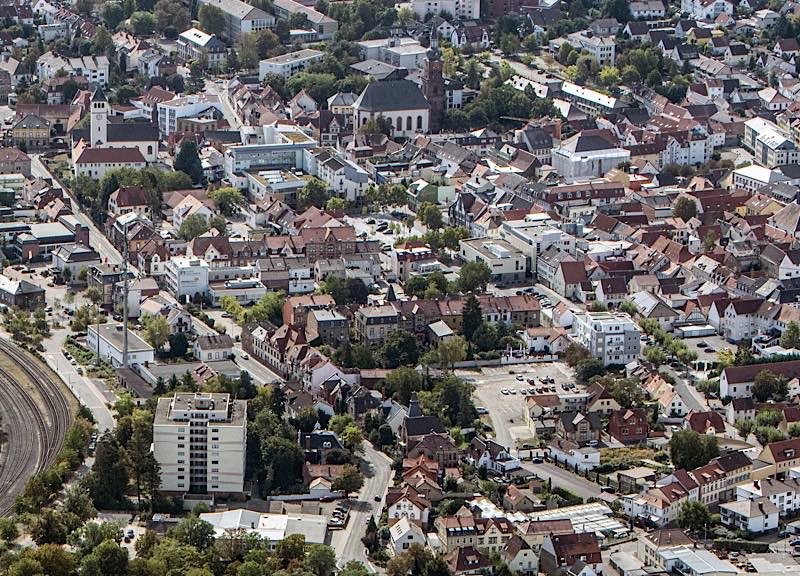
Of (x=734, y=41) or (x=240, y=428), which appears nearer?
(x=240, y=428)

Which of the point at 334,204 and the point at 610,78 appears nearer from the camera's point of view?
the point at 334,204

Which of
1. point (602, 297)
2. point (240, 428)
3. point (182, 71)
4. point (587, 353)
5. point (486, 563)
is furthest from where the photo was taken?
point (182, 71)

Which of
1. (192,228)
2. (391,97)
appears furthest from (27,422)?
(391,97)

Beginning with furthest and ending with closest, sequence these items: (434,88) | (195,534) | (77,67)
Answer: (77,67)
(434,88)
(195,534)

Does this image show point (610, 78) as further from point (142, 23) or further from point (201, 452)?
point (201, 452)

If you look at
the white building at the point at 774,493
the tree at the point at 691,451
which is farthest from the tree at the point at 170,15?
the white building at the point at 774,493

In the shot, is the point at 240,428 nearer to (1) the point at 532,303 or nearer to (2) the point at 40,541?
(2) the point at 40,541

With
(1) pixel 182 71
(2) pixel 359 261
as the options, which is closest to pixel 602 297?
(2) pixel 359 261
